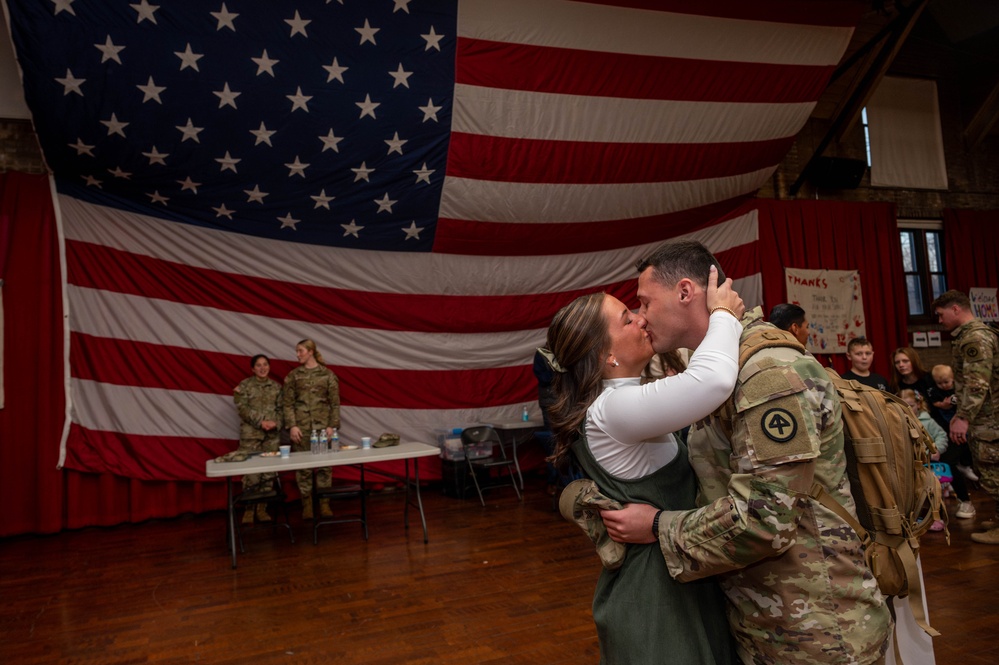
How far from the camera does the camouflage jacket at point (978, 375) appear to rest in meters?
3.88

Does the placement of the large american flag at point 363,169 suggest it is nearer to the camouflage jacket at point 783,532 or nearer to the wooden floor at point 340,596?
the wooden floor at point 340,596

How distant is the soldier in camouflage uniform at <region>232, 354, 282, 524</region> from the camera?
5.36 meters

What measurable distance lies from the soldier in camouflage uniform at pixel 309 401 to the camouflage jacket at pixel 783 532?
A: 4720mm

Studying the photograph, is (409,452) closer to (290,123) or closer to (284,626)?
(284,626)

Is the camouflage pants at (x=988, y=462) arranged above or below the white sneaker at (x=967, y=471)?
above

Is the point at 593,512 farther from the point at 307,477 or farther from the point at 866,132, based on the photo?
the point at 866,132

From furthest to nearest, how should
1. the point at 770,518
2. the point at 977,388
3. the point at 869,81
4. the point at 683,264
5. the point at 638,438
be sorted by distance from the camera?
the point at 869,81 → the point at 977,388 → the point at 683,264 → the point at 638,438 → the point at 770,518

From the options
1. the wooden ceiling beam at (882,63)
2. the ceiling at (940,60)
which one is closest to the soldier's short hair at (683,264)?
the wooden ceiling beam at (882,63)

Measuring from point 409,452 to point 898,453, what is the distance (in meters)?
3.59

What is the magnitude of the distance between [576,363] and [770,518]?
48cm

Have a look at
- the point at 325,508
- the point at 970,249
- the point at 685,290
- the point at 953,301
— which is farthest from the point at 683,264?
the point at 970,249

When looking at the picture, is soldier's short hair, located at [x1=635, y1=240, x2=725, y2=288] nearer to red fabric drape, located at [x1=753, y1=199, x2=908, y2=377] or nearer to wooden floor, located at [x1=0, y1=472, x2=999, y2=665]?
wooden floor, located at [x1=0, y1=472, x2=999, y2=665]

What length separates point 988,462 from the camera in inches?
156

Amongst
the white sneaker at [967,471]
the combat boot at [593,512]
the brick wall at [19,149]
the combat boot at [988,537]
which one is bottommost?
the combat boot at [988,537]
